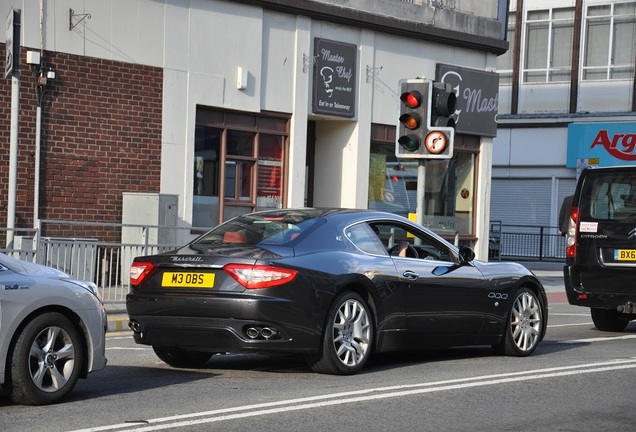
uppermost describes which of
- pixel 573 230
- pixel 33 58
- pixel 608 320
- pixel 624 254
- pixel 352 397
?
pixel 33 58

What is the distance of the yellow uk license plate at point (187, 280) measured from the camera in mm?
9102

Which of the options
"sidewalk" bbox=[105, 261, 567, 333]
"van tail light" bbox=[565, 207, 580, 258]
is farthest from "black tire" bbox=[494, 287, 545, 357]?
"sidewalk" bbox=[105, 261, 567, 333]

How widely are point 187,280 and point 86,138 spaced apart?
9630 millimetres

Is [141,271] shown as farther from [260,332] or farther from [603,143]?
[603,143]

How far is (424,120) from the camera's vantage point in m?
15.1

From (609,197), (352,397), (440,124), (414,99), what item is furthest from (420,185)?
(352,397)

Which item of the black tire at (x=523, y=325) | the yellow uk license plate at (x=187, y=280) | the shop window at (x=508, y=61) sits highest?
the shop window at (x=508, y=61)

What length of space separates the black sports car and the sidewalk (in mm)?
4288

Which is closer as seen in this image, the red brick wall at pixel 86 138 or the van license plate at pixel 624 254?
the van license plate at pixel 624 254

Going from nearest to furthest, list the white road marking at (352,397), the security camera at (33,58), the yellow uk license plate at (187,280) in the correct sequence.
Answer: the white road marking at (352,397), the yellow uk license plate at (187,280), the security camera at (33,58)

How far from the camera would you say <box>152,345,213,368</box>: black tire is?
395 inches

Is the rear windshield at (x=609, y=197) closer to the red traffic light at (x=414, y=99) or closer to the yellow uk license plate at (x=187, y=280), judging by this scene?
the red traffic light at (x=414, y=99)

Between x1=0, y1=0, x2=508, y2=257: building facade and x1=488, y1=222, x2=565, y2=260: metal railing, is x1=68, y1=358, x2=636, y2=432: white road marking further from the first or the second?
x1=488, y1=222, x2=565, y2=260: metal railing

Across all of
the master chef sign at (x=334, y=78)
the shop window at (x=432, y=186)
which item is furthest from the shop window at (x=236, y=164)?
the shop window at (x=432, y=186)
